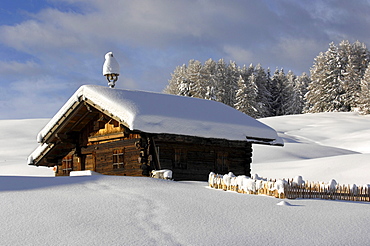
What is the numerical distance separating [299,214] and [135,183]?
16.5 feet

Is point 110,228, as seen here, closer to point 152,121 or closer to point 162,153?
point 152,121

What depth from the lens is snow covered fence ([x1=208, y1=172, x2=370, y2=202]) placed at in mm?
14023

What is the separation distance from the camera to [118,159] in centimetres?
1998

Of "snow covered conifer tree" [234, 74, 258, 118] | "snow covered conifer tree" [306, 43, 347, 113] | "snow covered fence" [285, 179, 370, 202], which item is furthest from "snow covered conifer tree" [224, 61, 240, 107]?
"snow covered fence" [285, 179, 370, 202]

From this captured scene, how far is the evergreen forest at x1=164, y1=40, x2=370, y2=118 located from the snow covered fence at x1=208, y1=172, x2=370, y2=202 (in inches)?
1859

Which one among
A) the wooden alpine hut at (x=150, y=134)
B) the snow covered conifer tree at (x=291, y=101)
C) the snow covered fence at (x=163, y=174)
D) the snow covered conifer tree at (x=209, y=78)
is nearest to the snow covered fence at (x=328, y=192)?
the snow covered fence at (x=163, y=174)

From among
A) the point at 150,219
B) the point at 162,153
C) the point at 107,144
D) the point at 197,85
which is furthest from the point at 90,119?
the point at 197,85

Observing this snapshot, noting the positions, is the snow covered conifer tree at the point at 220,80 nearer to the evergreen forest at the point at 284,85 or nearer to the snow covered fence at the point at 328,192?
the evergreen forest at the point at 284,85

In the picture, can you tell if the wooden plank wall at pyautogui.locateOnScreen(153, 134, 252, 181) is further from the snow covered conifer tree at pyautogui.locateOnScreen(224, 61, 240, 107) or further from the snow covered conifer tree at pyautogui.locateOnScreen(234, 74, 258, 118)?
the snow covered conifer tree at pyautogui.locateOnScreen(224, 61, 240, 107)

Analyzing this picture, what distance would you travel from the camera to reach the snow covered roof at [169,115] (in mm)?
17719

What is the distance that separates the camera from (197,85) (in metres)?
74.2

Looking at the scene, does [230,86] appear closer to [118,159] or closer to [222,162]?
[222,162]

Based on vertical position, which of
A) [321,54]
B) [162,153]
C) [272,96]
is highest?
[321,54]

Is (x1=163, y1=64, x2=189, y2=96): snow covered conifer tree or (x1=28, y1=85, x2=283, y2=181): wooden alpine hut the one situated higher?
(x1=163, y1=64, x2=189, y2=96): snow covered conifer tree
